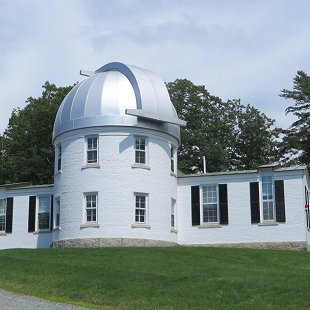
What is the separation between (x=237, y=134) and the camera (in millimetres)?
53969

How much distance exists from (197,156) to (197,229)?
19783 mm

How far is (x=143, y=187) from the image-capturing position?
3091cm

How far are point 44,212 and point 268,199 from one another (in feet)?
37.2

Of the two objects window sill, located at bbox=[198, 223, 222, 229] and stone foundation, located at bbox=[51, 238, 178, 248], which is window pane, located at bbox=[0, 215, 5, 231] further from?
window sill, located at bbox=[198, 223, 222, 229]

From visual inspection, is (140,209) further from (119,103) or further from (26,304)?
(26,304)

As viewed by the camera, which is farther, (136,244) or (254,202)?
(254,202)

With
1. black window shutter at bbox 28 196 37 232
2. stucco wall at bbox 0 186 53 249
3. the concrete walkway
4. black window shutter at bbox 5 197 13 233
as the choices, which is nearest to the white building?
black window shutter at bbox 28 196 37 232

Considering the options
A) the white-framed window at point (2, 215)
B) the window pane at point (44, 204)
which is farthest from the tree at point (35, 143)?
the window pane at point (44, 204)

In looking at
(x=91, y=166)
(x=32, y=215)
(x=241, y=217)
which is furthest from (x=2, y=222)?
(x=241, y=217)

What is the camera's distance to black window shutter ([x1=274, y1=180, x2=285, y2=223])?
102 ft

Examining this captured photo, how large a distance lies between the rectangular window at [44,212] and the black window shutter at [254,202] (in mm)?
10267

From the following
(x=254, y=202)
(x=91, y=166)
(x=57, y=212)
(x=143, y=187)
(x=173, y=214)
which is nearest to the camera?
(x=91, y=166)

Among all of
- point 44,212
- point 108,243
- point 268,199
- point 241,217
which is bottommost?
point 108,243

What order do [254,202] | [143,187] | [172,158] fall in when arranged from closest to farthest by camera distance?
[143,187], [254,202], [172,158]
